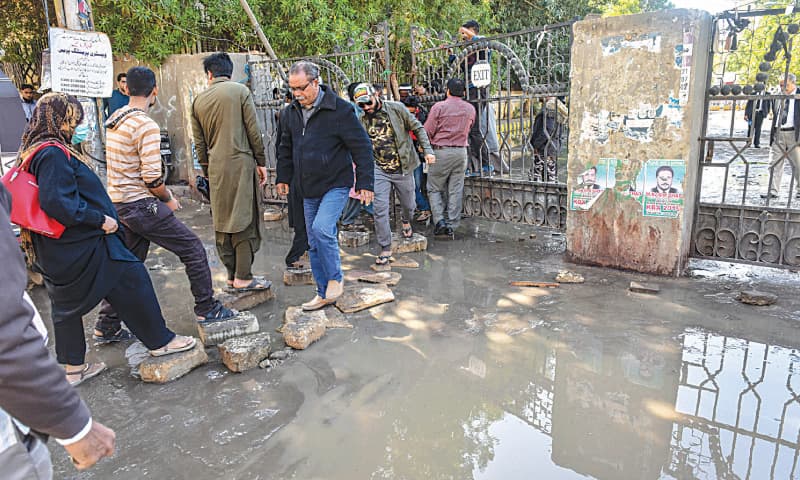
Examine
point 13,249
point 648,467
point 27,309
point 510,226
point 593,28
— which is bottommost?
point 648,467

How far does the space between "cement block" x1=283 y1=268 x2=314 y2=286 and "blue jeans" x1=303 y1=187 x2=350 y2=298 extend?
2.29 ft

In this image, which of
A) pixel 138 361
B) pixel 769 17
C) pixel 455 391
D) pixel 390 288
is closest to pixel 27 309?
pixel 455 391

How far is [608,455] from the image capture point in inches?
105

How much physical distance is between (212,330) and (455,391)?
1.86m

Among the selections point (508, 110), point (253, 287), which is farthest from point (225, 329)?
point (508, 110)

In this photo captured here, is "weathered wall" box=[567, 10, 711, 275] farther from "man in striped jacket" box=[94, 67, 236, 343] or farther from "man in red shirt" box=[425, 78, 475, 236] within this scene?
"man in striped jacket" box=[94, 67, 236, 343]

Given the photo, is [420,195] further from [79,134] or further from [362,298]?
[79,134]

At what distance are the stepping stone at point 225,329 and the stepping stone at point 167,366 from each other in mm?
315

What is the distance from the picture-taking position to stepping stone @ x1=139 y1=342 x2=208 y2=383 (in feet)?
11.6

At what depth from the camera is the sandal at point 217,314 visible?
13.6ft

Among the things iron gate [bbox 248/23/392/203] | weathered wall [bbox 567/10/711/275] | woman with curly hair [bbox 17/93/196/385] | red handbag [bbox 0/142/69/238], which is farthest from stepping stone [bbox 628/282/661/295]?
red handbag [bbox 0/142/69/238]

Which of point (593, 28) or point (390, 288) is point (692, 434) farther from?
point (593, 28)

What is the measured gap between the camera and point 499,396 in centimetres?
322

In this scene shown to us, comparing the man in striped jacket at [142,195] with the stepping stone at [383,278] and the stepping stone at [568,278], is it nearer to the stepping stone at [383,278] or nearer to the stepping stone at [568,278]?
the stepping stone at [383,278]
